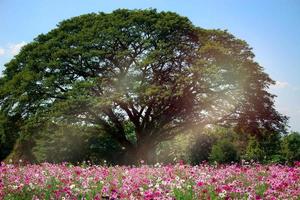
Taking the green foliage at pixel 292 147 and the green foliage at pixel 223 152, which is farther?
the green foliage at pixel 292 147

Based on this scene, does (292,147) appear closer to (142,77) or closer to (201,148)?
(201,148)

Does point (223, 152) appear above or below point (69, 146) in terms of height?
above

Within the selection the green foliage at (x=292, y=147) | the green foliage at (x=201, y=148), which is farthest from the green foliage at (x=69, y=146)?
the green foliage at (x=292, y=147)

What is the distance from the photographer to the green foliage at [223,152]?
2172 inches

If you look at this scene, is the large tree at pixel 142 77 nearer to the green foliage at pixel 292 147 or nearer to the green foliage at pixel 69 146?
the green foliage at pixel 69 146

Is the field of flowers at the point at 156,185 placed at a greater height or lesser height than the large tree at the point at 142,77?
lesser

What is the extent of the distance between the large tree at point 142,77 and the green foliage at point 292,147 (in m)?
39.4

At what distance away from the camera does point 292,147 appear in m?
71.1

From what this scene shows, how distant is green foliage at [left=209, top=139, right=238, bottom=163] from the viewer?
5518 cm

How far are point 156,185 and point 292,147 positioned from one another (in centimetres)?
6624

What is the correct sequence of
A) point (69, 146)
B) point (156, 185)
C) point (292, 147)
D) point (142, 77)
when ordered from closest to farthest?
1. point (156, 185)
2. point (142, 77)
3. point (69, 146)
4. point (292, 147)

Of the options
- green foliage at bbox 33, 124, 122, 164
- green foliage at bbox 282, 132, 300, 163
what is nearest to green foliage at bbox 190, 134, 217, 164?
green foliage at bbox 33, 124, 122, 164

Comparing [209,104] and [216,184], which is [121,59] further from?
[216,184]

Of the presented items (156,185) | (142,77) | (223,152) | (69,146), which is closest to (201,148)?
(223,152)
